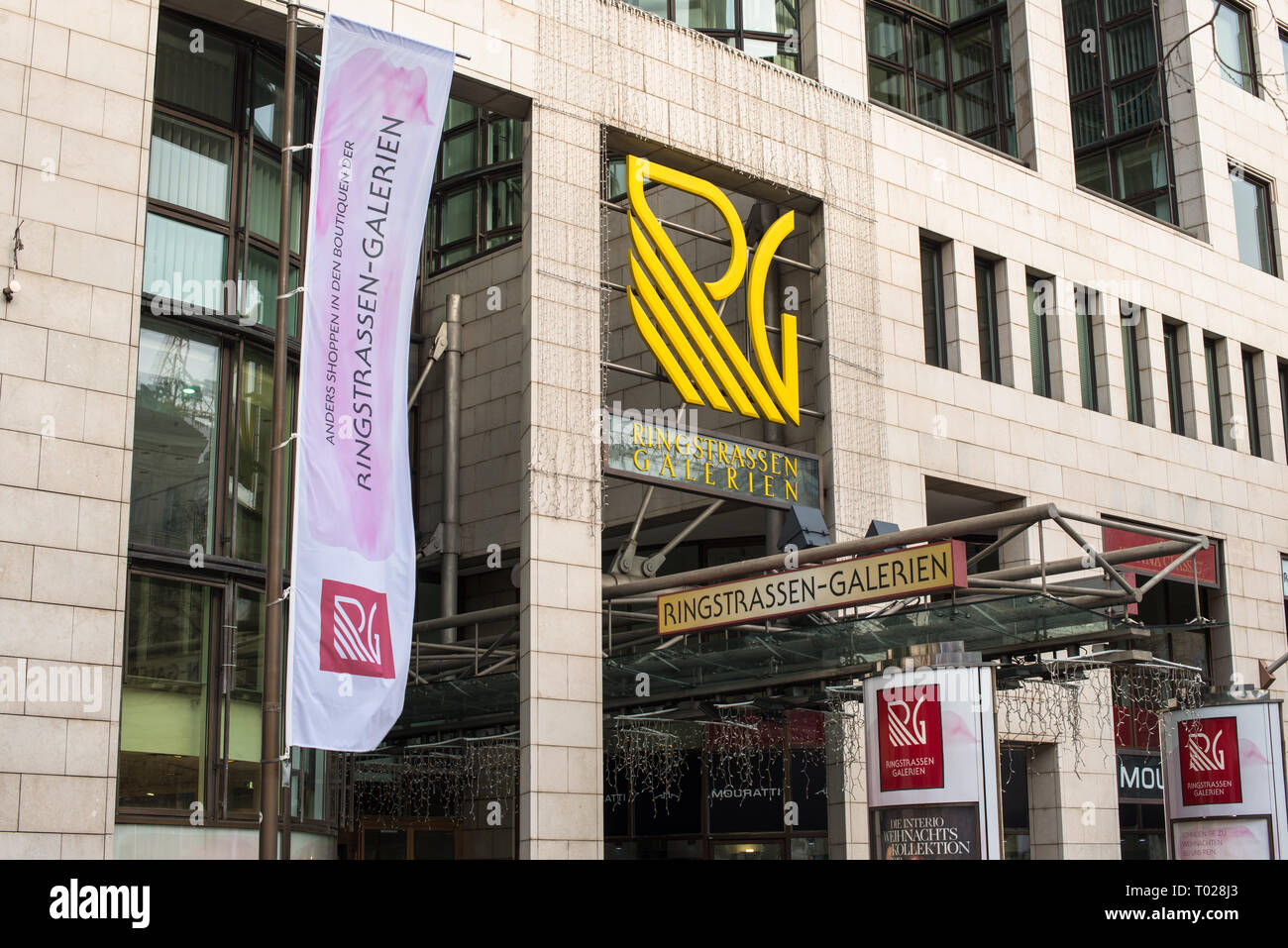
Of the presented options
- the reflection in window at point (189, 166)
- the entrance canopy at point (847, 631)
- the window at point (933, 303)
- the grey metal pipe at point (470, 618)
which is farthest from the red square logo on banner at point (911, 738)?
the window at point (933, 303)

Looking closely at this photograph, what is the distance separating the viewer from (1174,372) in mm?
32594

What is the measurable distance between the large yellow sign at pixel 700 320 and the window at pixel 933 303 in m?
4.61

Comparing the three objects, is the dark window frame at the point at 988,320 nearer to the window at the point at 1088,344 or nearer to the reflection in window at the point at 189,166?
the window at the point at 1088,344

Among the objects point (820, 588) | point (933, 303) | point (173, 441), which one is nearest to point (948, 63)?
point (933, 303)

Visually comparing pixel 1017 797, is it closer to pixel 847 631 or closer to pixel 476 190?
pixel 847 631

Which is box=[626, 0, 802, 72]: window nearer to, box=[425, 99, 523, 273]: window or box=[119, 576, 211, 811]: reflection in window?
box=[425, 99, 523, 273]: window

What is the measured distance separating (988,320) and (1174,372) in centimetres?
622

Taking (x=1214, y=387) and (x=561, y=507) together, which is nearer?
(x=561, y=507)

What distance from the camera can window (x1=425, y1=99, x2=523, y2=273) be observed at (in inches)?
1240

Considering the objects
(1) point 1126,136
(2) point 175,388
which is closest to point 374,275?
(2) point 175,388

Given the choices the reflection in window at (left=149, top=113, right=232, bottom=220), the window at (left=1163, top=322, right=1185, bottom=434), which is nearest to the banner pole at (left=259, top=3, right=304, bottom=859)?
the reflection in window at (left=149, top=113, right=232, bottom=220)

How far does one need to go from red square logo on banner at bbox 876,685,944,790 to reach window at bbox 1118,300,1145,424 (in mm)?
17341
